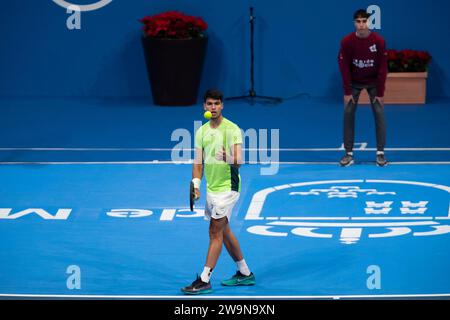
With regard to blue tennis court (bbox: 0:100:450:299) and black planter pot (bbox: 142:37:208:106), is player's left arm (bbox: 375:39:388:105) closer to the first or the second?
blue tennis court (bbox: 0:100:450:299)

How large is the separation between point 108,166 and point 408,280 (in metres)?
5.96

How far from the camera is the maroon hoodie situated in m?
13.7

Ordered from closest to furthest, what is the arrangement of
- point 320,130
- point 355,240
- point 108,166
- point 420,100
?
point 355,240 < point 108,166 < point 320,130 < point 420,100

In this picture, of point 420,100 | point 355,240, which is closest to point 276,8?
point 420,100

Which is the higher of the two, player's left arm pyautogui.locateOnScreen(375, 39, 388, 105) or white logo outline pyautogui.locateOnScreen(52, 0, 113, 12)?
white logo outline pyautogui.locateOnScreen(52, 0, 113, 12)

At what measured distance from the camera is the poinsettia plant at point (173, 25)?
17.9 metres

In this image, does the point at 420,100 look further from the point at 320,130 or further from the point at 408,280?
the point at 408,280

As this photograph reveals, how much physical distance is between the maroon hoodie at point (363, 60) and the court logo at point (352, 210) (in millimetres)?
1607

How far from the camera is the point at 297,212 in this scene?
1159 centimetres

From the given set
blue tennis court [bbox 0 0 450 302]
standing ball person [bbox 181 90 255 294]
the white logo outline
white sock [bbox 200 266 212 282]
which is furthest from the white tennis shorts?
the white logo outline

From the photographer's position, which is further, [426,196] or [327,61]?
[327,61]

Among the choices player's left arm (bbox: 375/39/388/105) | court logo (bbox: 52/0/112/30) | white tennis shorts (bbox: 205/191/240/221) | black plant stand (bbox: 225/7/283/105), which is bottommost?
black plant stand (bbox: 225/7/283/105)

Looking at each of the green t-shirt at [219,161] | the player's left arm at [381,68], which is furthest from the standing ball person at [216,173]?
the player's left arm at [381,68]

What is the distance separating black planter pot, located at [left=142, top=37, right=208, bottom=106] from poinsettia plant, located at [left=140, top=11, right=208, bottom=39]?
0.40 ft
